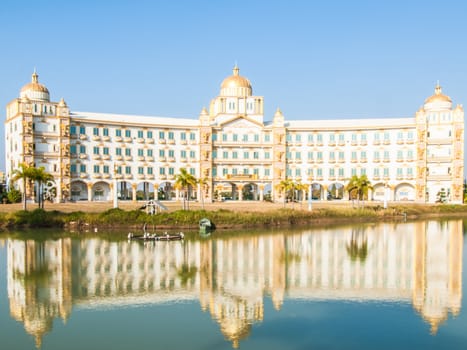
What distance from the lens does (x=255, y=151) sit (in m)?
102

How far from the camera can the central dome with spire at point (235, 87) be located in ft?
340

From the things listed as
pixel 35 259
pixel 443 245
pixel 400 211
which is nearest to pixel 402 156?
pixel 400 211

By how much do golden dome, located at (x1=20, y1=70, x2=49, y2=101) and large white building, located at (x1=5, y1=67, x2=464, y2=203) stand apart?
14.4ft

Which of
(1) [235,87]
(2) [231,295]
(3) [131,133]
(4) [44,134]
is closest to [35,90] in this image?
(4) [44,134]

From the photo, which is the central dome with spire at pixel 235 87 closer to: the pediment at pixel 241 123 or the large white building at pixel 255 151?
the large white building at pixel 255 151

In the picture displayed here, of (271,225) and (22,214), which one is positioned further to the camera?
(271,225)

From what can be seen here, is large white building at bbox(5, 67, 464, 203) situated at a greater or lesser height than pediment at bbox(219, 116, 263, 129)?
lesser

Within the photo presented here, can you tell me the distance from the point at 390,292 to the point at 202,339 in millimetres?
13367

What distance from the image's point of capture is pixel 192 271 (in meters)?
37.1

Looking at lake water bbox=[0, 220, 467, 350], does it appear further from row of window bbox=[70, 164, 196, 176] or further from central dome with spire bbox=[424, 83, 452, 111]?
central dome with spire bbox=[424, 83, 452, 111]

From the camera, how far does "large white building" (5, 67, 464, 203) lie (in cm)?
9394

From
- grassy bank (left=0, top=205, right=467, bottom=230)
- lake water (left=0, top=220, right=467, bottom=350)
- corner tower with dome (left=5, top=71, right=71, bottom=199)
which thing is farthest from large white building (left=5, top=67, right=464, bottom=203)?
lake water (left=0, top=220, right=467, bottom=350)

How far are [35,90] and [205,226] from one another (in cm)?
4437

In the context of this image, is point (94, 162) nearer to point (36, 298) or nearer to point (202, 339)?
point (36, 298)
